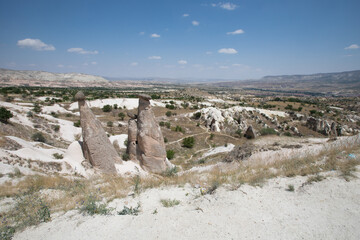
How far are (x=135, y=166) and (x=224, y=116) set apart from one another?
31.2 m

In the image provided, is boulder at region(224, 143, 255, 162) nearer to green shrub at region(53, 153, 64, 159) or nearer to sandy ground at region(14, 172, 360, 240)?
sandy ground at region(14, 172, 360, 240)

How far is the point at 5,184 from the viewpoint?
6.07 metres

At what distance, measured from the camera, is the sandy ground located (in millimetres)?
3100

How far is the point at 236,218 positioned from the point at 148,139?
6929 mm

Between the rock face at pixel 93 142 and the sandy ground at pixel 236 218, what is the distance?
16.3ft

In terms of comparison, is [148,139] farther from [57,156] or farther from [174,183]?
[57,156]

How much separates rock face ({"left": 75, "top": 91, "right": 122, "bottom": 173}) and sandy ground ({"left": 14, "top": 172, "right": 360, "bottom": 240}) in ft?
16.3

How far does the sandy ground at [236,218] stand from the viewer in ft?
10.2

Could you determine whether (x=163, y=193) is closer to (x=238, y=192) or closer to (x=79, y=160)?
(x=238, y=192)

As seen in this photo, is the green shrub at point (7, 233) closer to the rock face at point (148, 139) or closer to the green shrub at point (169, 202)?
the green shrub at point (169, 202)

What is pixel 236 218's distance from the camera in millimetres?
3459

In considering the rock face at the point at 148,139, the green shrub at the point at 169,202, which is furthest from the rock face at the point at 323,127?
the green shrub at the point at 169,202

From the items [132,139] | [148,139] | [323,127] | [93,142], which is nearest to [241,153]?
[148,139]

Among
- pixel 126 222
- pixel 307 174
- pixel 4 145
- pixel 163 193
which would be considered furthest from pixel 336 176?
pixel 4 145
